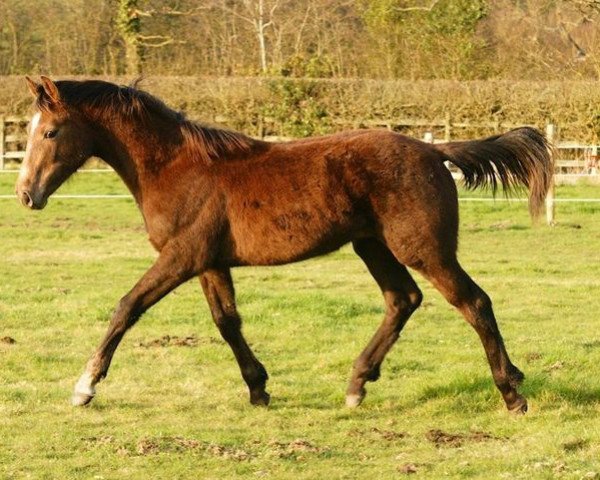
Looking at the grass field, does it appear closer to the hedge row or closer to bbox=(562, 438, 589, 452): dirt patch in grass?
bbox=(562, 438, 589, 452): dirt patch in grass

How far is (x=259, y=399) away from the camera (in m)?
7.86

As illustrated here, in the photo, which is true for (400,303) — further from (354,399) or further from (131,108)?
(131,108)

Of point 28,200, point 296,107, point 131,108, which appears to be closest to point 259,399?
point 28,200

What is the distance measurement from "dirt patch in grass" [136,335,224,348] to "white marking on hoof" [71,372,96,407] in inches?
96.2

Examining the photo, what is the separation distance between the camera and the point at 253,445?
22.1ft

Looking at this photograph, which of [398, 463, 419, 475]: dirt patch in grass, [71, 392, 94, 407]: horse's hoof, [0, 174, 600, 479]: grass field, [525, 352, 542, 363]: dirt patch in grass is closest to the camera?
[398, 463, 419, 475]: dirt patch in grass

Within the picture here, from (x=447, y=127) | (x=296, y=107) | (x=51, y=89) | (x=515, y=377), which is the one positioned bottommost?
(x=447, y=127)

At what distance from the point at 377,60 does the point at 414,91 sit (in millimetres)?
6165

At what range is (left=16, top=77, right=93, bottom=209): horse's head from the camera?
24.6 ft

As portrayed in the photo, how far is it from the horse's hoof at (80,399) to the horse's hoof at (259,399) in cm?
107

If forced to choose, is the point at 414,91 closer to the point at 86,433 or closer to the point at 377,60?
the point at 377,60

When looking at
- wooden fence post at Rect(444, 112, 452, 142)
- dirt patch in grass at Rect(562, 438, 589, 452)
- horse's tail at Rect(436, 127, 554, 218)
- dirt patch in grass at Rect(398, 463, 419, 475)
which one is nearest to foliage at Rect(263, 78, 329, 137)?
wooden fence post at Rect(444, 112, 452, 142)

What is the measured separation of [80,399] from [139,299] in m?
0.76

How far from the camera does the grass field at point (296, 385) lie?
250 inches
